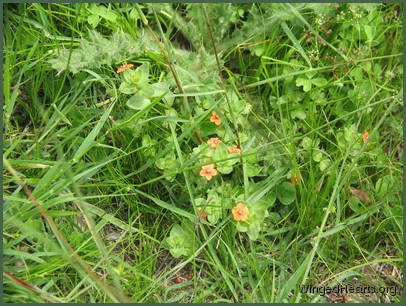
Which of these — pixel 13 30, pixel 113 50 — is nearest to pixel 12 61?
pixel 13 30

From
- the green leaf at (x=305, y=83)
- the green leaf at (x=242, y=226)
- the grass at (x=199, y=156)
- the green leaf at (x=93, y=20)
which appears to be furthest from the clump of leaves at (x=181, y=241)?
the green leaf at (x=93, y=20)

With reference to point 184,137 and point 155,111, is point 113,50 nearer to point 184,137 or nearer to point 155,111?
point 155,111

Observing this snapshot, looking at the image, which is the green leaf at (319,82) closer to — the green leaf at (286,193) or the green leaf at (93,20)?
the green leaf at (286,193)

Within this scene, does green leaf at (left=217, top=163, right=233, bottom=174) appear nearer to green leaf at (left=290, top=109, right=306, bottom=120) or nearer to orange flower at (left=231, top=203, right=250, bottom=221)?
orange flower at (left=231, top=203, right=250, bottom=221)

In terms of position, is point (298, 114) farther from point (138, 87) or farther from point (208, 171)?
point (138, 87)

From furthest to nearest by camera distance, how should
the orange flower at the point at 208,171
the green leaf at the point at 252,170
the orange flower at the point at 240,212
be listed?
1. the green leaf at the point at 252,170
2. the orange flower at the point at 208,171
3. the orange flower at the point at 240,212

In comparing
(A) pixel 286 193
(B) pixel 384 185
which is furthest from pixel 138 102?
(B) pixel 384 185
